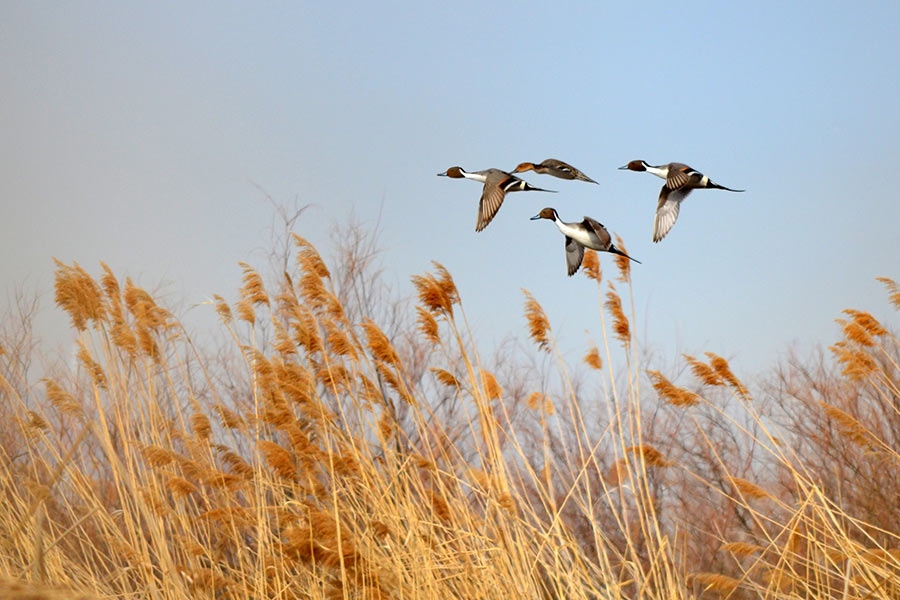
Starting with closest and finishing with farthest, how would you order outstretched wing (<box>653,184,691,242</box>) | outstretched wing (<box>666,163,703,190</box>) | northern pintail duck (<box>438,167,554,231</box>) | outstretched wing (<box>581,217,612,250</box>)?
northern pintail duck (<box>438,167,554,231</box>) → outstretched wing (<box>581,217,612,250</box>) → outstretched wing (<box>666,163,703,190</box>) → outstretched wing (<box>653,184,691,242</box>)

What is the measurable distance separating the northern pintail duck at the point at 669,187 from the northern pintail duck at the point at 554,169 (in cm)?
42

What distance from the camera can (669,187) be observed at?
3.00 meters

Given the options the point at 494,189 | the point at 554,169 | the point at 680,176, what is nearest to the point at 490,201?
the point at 494,189

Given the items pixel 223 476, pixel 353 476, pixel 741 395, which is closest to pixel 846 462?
pixel 741 395

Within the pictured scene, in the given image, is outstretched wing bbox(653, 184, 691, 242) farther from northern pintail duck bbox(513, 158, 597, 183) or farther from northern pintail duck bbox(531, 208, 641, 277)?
northern pintail duck bbox(513, 158, 597, 183)

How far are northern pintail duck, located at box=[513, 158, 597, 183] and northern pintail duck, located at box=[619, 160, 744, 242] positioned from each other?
416 millimetres

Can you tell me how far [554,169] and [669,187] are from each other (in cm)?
50

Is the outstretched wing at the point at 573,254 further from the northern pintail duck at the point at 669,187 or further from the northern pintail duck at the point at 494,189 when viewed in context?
the northern pintail duck at the point at 494,189

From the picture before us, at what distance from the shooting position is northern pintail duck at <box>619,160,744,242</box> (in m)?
2.97

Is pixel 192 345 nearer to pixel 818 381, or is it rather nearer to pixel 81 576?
A: pixel 81 576

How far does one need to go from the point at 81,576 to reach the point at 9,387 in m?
0.81

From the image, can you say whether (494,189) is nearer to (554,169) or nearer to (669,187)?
(554,169)

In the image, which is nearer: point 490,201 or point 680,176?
point 490,201

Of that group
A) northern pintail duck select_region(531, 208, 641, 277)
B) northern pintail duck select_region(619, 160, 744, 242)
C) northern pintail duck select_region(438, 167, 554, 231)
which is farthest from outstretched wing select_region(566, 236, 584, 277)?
northern pintail duck select_region(438, 167, 554, 231)
